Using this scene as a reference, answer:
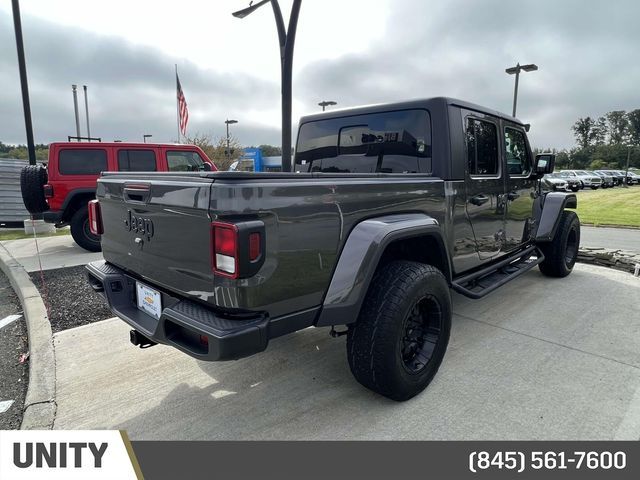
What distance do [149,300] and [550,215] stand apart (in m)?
4.56

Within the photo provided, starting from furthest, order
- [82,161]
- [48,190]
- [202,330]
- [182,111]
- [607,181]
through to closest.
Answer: [607,181] → [182,111] → [82,161] → [48,190] → [202,330]

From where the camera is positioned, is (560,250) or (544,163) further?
(560,250)

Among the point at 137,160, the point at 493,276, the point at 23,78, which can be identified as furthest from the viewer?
the point at 23,78

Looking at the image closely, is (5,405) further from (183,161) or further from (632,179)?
(632,179)

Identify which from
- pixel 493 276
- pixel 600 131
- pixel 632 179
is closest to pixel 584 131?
pixel 600 131

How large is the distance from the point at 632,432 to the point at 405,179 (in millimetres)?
1924

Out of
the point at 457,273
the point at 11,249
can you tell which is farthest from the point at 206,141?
the point at 457,273

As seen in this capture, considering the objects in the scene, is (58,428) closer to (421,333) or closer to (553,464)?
(421,333)

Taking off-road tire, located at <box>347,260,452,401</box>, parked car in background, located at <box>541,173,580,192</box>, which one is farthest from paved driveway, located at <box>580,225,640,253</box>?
parked car in background, located at <box>541,173,580,192</box>

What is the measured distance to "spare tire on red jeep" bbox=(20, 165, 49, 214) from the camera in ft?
24.5

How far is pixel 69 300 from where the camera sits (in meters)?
4.59

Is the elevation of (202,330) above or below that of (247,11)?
below

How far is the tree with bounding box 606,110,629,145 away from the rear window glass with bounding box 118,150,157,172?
10997 cm

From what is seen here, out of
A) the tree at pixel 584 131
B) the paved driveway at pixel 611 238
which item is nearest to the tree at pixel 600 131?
the tree at pixel 584 131
